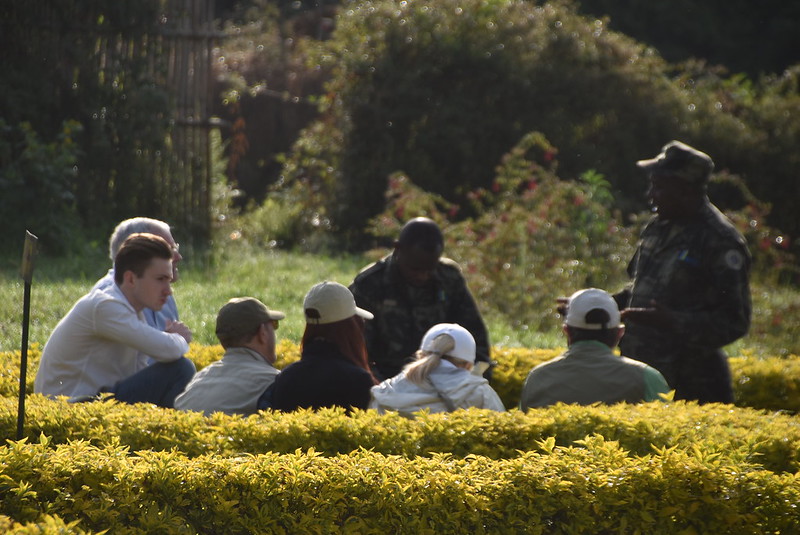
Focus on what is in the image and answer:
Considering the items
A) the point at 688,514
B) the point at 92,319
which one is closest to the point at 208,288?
the point at 92,319

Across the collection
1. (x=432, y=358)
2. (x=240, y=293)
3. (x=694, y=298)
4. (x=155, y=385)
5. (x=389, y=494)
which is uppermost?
(x=694, y=298)

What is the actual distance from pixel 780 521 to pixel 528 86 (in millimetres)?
11976

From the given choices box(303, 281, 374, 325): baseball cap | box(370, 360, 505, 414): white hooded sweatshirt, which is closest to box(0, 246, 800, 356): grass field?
box(303, 281, 374, 325): baseball cap

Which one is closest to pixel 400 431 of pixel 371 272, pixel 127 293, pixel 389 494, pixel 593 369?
pixel 389 494

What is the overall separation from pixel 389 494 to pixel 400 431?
0.90m

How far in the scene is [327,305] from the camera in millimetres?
5438

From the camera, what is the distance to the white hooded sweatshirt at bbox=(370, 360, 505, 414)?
5.40m

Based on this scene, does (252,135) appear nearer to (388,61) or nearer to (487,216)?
(388,61)

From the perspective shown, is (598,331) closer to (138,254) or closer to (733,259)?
(733,259)

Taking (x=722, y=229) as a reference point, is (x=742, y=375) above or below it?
below

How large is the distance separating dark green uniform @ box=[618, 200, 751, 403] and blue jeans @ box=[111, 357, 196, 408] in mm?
2475

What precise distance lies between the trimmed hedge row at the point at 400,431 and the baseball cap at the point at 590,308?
1.48ft

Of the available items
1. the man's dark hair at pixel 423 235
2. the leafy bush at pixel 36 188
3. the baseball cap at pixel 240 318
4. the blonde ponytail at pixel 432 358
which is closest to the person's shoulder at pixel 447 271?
the man's dark hair at pixel 423 235

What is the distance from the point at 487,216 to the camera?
12812 millimetres
